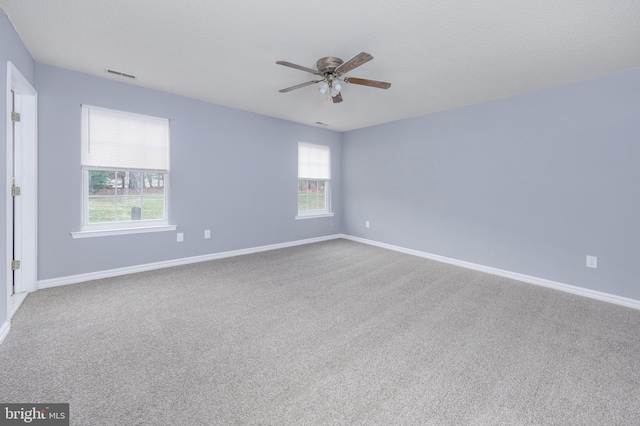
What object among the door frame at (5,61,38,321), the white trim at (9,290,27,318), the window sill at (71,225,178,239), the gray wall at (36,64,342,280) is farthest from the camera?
the window sill at (71,225,178,239)

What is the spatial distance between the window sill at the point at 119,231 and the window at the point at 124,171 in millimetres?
14

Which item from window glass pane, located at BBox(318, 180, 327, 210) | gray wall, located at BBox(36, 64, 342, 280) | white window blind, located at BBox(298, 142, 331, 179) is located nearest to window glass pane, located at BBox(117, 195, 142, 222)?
gray wall, located at BBox(36, 64, 342, 280)

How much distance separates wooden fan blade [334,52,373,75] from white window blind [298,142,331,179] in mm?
3033

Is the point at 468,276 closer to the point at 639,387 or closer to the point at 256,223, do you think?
the point at 639,387

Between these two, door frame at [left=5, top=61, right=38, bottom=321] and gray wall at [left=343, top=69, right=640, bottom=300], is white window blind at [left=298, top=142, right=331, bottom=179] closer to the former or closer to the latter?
gray wall at [left=343, top=69, right=640, bottom=300]

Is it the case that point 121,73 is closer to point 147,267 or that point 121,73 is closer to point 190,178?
point 190,178

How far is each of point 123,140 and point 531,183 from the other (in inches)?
213

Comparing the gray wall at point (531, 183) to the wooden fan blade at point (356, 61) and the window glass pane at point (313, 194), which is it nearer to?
the window glass pane at point (313, 194)

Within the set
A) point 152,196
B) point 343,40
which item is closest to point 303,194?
point 152,196

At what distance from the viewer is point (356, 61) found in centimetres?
231

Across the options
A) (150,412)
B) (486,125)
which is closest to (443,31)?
(486,125)

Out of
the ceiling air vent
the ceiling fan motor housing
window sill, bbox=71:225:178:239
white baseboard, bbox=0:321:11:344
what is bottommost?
white baseboard, bbox=0:321:11:344

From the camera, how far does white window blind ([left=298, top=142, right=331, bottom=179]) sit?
5.68 metres

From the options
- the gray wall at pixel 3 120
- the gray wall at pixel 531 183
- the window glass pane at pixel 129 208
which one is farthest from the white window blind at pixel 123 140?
the gray wall at pixel 531 183
